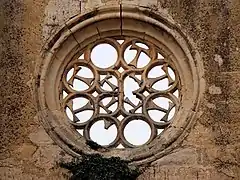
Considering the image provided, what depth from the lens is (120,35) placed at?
36.1 ft

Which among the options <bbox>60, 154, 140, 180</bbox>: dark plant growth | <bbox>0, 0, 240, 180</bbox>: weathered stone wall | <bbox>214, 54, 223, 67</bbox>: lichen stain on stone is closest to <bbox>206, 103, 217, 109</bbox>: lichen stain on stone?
<bbox>0, 0, 240, 180</bbox>: weathered stone wall

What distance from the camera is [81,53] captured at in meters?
10.9

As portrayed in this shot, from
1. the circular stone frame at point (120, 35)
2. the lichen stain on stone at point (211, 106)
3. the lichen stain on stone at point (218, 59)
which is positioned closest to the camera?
the circular stone frame at point (120, 35)

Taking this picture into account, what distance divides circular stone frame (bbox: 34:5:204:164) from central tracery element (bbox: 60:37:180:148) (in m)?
0.09

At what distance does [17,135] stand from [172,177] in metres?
1.80

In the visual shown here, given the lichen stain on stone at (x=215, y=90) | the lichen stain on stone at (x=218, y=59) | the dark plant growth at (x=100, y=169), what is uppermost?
the lichen stain on stone at (x=218, y=59)

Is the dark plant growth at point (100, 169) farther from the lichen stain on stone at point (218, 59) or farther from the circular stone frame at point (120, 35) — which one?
the lichen stain on stone at point (218, 59)

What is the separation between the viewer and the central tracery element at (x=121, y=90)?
34.2ft

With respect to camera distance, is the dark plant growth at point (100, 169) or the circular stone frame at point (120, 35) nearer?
the dark plant growth at point (100, 169)

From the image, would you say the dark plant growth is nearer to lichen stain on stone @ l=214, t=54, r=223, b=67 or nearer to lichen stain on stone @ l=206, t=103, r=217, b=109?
lichen stain on stone @ l=206, t=103, r=217, b=109

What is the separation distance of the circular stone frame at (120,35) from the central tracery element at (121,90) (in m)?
0.09

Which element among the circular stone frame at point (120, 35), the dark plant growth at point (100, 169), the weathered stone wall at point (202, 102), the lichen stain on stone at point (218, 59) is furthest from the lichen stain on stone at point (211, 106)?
the dark plant growth at point (100, 169)

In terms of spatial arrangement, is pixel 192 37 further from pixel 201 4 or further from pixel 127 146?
pixel 127 146

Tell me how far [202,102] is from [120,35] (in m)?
1.40
